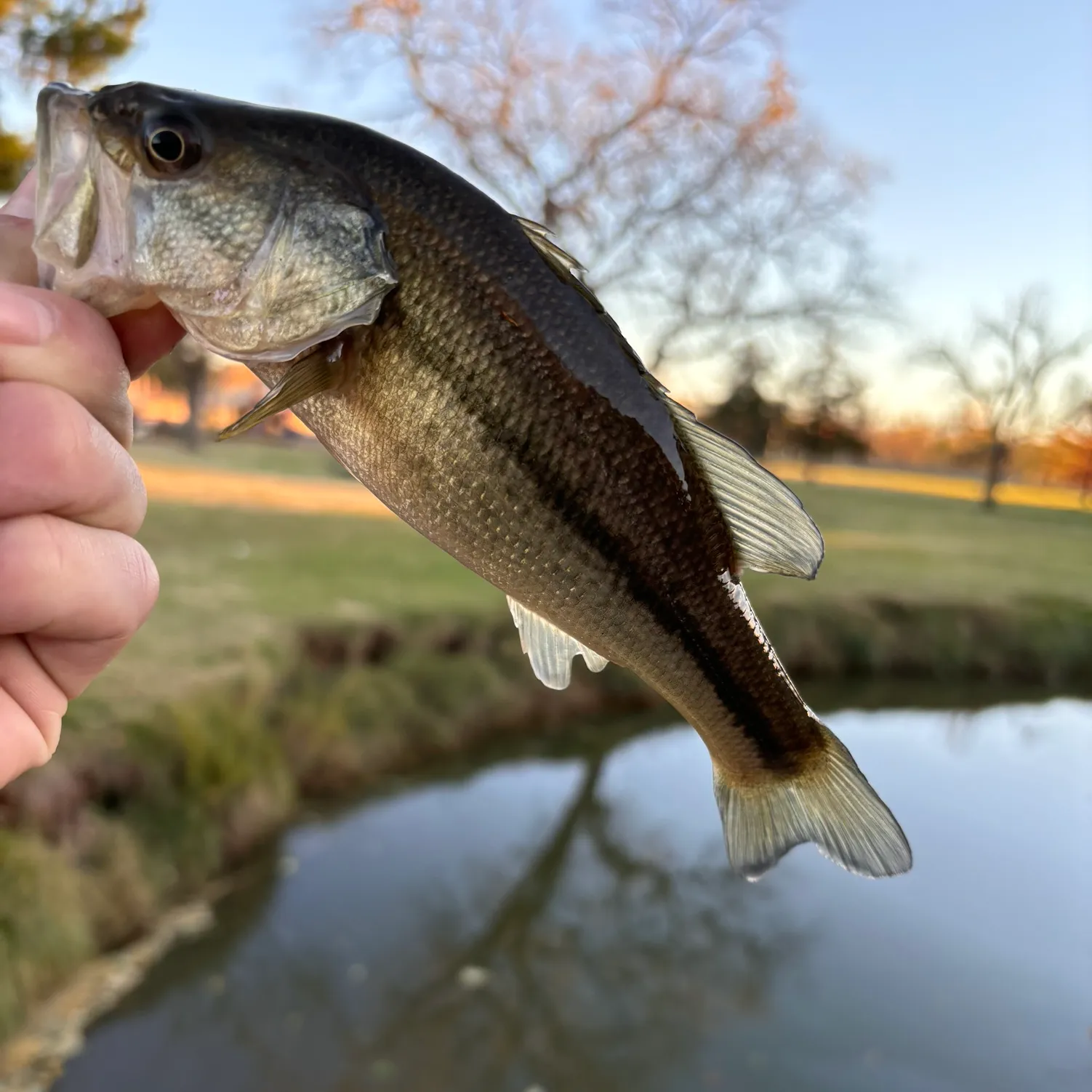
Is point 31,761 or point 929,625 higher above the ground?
point 31,761

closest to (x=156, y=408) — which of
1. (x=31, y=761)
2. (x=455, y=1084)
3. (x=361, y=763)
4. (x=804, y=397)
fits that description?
(x=804, y=397)

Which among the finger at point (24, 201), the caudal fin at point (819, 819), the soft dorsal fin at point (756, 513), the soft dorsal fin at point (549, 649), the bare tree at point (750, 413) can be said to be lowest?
the bare tree at point (750, 413)

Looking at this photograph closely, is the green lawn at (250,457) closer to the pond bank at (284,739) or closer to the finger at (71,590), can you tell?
the pond bank at (284,739)

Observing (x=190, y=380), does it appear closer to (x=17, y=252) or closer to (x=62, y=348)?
(x=17, y=252)

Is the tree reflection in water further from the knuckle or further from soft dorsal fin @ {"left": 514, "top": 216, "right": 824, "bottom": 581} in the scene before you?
soft dorsal fin @ {"left": 514, "top": 216, "right": 824, "bottom": 581}

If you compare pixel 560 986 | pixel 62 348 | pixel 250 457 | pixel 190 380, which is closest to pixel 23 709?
pixel 62 348

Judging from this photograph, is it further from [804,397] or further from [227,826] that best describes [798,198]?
[227,826]

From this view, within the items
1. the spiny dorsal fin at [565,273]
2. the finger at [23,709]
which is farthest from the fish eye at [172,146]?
the finger at [23,709]
